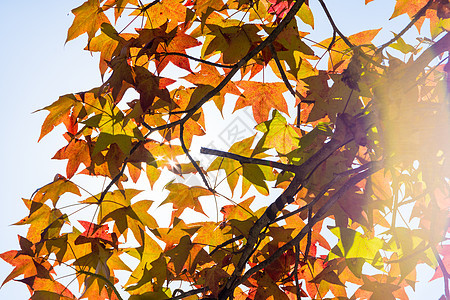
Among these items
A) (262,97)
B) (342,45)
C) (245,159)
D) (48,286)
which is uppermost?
(342,45)

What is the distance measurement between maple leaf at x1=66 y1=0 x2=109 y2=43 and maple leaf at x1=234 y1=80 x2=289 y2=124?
39 centimetres

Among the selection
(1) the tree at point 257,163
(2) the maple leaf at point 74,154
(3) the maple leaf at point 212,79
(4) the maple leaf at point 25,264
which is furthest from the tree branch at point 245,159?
(4) the maple leaf at point 25,264

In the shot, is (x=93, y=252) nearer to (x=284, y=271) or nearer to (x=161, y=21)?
(x=284, y=271)

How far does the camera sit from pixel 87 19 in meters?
0.90

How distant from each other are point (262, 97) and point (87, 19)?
49cm

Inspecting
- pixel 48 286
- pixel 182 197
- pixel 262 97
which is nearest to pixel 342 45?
pixel 262 97

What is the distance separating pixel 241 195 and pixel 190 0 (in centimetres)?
56

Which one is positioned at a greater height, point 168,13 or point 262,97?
point 168,13

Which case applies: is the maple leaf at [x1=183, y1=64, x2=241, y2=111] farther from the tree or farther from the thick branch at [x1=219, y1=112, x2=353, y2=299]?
the thick branch at [x1=219, y1=112, x2=353, y2=299]

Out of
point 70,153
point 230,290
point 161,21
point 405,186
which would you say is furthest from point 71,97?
point 405,186

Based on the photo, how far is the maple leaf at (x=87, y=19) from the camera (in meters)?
0.89

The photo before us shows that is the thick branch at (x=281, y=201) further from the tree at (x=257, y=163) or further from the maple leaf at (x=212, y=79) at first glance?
the maple leaf at (x=212, y=79)

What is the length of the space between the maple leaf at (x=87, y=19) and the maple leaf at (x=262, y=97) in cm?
39

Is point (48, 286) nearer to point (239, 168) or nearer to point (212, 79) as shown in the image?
point (239, 168)
